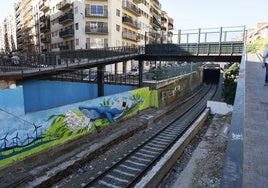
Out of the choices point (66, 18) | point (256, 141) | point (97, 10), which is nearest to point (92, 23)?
point (97, 10)

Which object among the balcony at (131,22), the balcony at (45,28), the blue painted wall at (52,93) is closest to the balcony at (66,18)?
the balcony at (131,22)

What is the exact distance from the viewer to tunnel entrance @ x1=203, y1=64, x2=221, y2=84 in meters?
54.6

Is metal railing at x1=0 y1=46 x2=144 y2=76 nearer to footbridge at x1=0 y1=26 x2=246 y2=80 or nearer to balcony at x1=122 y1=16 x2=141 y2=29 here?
footbridge at x1=0 y1=26 x2=246 y2=80

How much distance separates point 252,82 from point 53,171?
1006cm

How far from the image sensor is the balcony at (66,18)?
4140 centimetres

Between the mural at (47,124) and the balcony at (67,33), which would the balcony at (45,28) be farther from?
the mural at (47,124)

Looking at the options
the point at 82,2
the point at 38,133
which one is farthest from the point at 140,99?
the point at 82,2

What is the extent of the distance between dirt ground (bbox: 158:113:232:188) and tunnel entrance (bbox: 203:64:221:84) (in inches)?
1606

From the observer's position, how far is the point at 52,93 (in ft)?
57.2

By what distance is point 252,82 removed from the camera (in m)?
10.6

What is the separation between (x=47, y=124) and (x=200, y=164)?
326 inches

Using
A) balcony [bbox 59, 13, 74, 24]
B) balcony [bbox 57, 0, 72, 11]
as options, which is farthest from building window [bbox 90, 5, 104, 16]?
balcony [bbox 57, 0, 72, 11]

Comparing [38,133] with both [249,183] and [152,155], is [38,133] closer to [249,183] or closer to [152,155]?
[152,155]

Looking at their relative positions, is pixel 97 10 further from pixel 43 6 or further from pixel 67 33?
pixel 43 6
